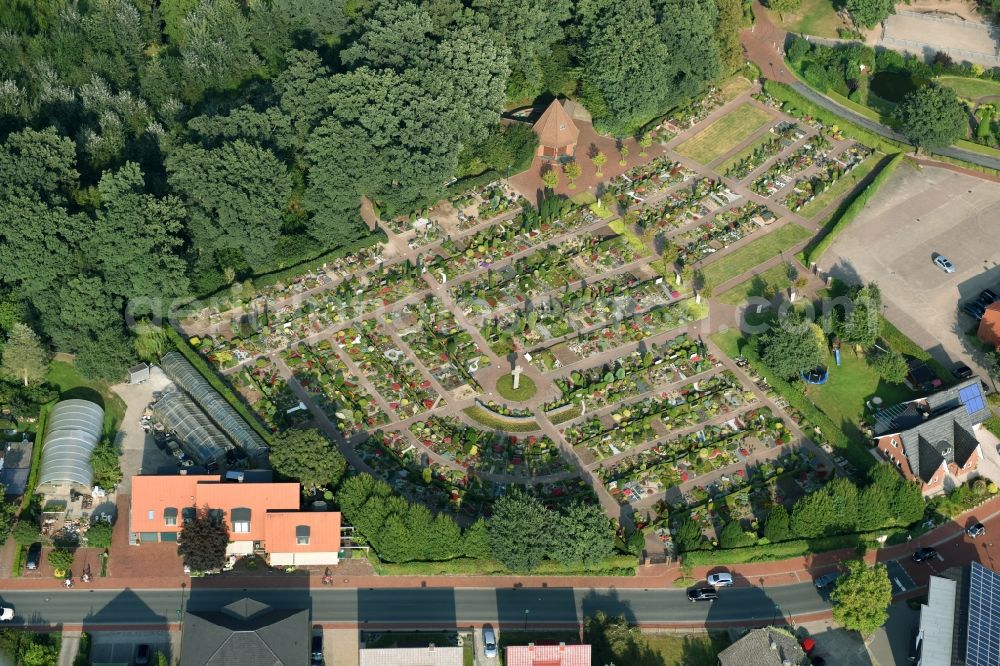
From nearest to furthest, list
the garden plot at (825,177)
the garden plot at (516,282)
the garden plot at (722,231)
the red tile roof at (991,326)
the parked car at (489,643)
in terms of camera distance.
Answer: the parked car at (489,643) < the red tile roof at (991,326) < the garden plot at (516,282) < the garden plot at (722,231) < the garden plot at (825,177)

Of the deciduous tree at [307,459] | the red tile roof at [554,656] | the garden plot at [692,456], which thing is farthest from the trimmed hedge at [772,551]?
the deciduous tree at [307,459]

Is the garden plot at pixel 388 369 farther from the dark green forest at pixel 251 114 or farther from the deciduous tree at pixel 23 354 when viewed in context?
the deciduous tree at pixel 23 354

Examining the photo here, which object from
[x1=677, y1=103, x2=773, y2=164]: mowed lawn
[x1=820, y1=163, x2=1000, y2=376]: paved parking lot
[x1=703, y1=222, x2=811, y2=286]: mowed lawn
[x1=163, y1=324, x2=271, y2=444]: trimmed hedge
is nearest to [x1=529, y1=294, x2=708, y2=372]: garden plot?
[x1=703, y1=222, x2=811, y2=286]: mowed lawn

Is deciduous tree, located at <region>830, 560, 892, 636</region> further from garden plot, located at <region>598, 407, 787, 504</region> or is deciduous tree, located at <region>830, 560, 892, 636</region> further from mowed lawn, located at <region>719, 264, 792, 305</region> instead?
mowed lawn, located at <region>719, 264, 792, 305</region>

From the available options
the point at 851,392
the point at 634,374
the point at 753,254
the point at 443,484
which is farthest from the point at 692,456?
the point at 753,254

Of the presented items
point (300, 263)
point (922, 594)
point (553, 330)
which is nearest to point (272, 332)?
point (300, 263)

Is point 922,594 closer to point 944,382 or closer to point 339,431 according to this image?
point 944,382

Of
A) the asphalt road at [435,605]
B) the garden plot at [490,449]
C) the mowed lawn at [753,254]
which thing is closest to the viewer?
the asphalt road at [435,605]
